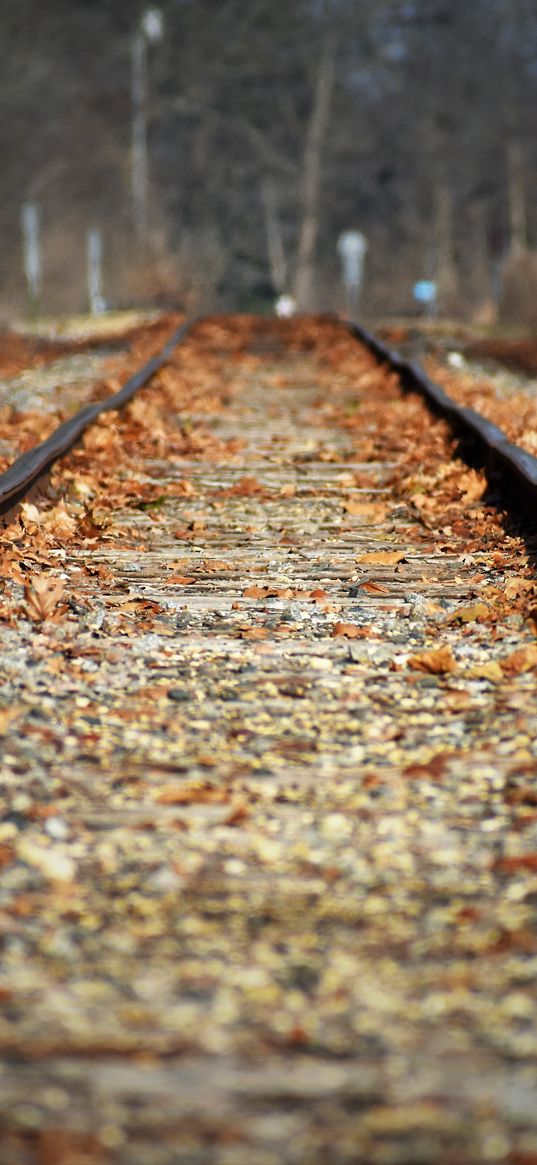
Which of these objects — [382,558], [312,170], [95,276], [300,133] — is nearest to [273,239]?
[300,133]

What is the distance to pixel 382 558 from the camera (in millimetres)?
5578

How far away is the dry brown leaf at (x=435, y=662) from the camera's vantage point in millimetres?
4059

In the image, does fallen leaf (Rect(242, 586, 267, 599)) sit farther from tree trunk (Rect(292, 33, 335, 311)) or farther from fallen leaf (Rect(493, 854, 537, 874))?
tree trunk (Rect(292, 33, 335, 311))

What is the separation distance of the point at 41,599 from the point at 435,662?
1353 mm

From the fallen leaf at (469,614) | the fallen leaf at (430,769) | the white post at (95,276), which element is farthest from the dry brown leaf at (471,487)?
the white post at (95,276)

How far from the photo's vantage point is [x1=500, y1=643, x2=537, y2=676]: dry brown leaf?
4.01m

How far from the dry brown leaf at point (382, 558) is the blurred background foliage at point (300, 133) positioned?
122ft

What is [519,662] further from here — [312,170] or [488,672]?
[312,170]

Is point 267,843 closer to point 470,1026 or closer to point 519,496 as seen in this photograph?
point 470,1026

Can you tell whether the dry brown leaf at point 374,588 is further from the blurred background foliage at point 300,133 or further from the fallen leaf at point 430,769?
the blurred background foliage at point 300,133

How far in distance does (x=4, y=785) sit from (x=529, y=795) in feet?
3.91

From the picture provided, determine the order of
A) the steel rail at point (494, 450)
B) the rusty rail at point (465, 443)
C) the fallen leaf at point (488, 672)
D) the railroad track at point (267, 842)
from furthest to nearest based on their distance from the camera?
the steel rail at point (494, 450), the rusty rail at point (465, 443), the fallen leaf at point (488, 672), the railroad track at point (267, 842)

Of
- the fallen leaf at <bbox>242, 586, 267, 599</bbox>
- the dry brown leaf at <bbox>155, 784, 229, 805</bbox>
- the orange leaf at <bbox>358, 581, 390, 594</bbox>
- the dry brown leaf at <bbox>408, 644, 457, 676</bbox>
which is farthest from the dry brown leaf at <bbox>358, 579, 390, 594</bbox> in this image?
the dry brown leaf at <bbox>155, 784, 229, 805</bbox>

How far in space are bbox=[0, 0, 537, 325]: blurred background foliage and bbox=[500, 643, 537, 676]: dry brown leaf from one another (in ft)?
127
